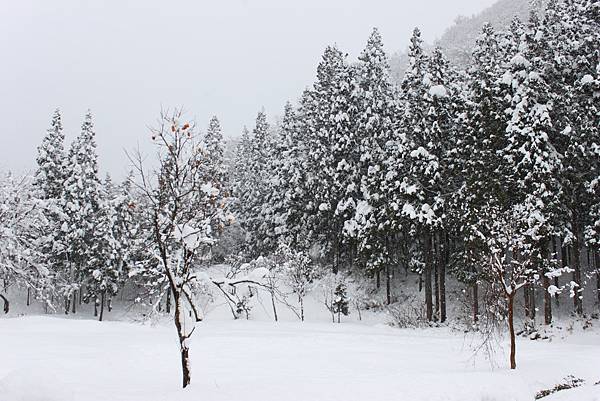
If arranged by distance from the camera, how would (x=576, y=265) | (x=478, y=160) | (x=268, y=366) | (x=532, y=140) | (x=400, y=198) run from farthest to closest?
(x=400, y=198) → (x=478, y=160) → (x=576, y=265) → (x=532, y=140) → (x=268, y=366)

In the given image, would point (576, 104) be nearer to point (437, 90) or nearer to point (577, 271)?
point (437, 90)

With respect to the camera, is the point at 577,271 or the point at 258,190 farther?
the point at 258,190

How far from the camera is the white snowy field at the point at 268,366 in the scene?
10363mm

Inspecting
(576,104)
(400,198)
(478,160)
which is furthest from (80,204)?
(576,104)

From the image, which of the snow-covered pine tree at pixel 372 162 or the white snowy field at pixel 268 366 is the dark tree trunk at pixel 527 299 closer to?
the white snowy field at pixel 268 366

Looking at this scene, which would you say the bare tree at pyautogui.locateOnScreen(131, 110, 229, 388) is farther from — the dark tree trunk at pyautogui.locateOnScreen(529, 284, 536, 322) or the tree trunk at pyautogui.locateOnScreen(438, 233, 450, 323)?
the tree trunk at pyautogui.locateOnScreen(438, 233, 450, 323)

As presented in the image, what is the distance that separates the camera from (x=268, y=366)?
14766mm

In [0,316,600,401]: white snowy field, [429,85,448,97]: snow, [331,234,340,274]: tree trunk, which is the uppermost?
[429,85,448,97]: snow

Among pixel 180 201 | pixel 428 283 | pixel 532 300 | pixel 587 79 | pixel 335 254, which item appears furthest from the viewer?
pixel 335 254

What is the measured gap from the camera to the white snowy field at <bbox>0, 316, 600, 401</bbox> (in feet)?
34.0

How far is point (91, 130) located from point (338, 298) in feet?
79.0

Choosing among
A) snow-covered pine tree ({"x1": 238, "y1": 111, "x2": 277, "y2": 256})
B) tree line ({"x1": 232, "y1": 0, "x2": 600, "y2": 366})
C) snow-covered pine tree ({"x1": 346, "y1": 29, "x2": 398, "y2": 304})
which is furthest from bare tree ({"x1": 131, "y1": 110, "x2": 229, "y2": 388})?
snow-covered pine tree ({"x1": 238, "y1": 111, "x2": 277, "y2": 256})

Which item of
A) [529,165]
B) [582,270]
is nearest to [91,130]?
[529,165]

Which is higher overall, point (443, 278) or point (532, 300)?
point (443, 278)
